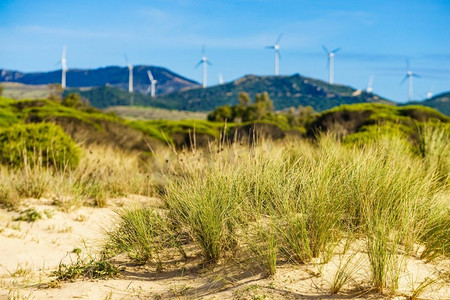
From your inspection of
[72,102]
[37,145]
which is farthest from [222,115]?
[37,145]

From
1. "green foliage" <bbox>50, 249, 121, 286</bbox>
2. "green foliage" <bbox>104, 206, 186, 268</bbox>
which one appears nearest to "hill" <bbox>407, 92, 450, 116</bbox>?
"green foliage" <bbox>104, 206, 186, 268</bbox>

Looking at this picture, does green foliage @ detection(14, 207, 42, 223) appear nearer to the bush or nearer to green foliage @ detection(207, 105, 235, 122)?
the bush

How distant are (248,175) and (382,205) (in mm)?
1535

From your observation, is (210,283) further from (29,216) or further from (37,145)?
(37,145)

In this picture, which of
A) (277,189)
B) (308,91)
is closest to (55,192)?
(277,189)

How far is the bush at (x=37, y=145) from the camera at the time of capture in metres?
12.0

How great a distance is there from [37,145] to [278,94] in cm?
16033

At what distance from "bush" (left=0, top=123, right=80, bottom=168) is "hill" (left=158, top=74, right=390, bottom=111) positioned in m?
139

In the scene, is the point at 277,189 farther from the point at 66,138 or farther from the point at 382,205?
the point at 66,138

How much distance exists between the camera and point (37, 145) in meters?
12.3

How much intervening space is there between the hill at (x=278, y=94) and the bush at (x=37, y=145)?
A: 139 m

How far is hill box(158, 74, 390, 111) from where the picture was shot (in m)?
156

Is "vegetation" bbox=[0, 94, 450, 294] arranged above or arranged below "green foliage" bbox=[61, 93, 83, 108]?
below

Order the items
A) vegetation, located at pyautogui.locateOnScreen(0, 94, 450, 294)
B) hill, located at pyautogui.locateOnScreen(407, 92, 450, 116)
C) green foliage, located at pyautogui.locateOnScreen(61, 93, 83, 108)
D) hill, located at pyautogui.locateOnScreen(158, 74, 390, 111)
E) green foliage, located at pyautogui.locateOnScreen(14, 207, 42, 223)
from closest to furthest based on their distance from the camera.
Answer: vegetation, located at pyautogui.locateOnScreen(0, 94, 450, 294) < green foliage, located at pyautogui.locateOnScreen(14, 207, 42, 223) < green foliage, located at pyautogui.locateOnScreen(61, 93, 83, 108) < hill, located at pyautogui.locateOnScreen(407, 92, 450, 116) < hill, located at pyautogui.locateOnScreen(158, 74, 390, 111)
